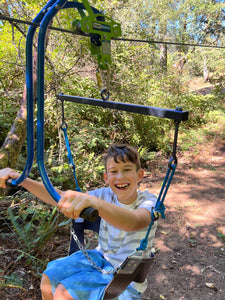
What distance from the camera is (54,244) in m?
2.96

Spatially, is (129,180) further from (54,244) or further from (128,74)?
(128,74)

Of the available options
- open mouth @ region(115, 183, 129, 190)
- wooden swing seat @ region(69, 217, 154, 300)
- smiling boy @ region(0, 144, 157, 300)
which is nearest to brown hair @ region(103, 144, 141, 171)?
smiling boy @ region(0, 144, 157, 300)

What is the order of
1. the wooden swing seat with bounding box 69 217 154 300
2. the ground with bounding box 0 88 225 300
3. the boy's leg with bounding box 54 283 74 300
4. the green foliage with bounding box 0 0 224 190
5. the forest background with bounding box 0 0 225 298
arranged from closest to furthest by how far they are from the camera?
1. the wooden swing seat with bounding box 69 217 154 300
2. the boy's leg with bounding box 54 283 74 300
3. the ground with bounding box 0 88 225 300
4. the forest background with bounding box 0 0 225 298
5. the green foliage with bounding box 0 0 224 190

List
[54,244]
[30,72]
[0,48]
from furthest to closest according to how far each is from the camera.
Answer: [0,48], [54,244], [30,72]

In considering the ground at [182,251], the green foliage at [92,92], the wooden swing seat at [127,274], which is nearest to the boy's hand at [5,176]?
the wooden swing seat at [127,274]

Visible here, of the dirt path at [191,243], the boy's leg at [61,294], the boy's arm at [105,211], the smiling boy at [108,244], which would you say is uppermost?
the boy's arm at [105,211]

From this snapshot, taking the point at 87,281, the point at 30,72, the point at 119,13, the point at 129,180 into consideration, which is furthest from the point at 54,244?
the point at 119,13

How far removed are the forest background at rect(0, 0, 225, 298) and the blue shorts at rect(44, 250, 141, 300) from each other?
1.11m

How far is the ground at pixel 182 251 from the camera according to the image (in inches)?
96.7

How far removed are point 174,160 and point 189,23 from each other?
38.0 ft

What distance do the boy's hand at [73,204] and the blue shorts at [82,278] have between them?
73 centimetres

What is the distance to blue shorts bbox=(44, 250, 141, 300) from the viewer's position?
1.41 meters

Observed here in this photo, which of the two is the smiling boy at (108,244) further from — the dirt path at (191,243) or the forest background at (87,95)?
the dirt path at (191,243)

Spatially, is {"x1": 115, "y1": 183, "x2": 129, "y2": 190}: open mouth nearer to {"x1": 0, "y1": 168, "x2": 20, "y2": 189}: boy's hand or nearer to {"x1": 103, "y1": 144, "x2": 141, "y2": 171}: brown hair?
{"x1": 103, "y1": 144, "x2": 141, "y2": 171}: brown hair
